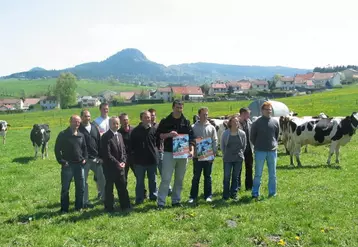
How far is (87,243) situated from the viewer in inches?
330

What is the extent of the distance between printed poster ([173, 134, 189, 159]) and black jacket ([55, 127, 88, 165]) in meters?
2.49

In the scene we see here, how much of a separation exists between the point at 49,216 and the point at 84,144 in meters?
2.07

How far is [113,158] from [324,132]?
1091cm

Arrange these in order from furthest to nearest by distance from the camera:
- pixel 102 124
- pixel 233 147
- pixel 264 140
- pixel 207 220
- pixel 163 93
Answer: pixel 163 93, pixel 102 124, pixel 264 140, pixel 233 147, pixel 207 220

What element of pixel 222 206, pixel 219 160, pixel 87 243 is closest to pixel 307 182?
pixel 222 206

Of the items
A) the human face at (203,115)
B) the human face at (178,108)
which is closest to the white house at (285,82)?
the human face at (203,115)

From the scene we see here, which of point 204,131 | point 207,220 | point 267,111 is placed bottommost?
point 207,220

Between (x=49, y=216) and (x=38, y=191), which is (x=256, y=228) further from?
(x=38, y=191)

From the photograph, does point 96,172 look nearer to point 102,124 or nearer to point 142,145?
point 102,124

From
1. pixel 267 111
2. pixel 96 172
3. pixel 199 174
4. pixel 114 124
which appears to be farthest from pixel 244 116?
pixel 96 172

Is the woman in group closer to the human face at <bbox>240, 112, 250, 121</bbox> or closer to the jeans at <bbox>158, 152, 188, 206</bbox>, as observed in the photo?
the human face at <bbox>240, 112, 250, 121</bbox>

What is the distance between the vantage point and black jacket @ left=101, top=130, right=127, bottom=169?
10.3 m

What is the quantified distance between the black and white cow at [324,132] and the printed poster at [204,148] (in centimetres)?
742

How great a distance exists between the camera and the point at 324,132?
58.1ft
